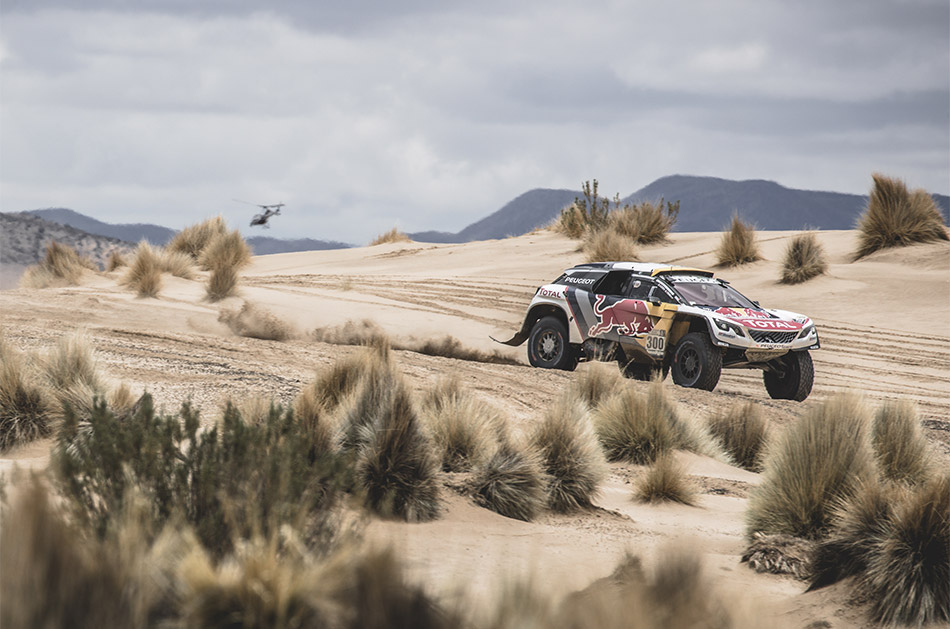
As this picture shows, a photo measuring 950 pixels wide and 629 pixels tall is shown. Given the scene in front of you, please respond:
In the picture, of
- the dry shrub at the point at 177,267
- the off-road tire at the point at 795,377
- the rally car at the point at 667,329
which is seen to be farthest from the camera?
the dry shrub at the point at 177,267

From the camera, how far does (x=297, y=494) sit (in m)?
4.46

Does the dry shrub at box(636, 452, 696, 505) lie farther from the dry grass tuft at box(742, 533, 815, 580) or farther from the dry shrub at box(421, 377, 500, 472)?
the dry grass tuft at box(742, 533, 815, 580)

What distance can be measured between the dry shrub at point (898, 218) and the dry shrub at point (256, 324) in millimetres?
14815

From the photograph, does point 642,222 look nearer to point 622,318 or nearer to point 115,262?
point 115,262

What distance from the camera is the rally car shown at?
13.6m

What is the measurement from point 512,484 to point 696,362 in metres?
7.02

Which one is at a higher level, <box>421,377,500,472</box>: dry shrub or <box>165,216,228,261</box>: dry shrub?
<box>165,216,228,261</box>: dry shrub

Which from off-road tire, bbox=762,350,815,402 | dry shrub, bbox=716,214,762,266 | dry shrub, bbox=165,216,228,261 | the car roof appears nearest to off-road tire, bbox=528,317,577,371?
the car roof

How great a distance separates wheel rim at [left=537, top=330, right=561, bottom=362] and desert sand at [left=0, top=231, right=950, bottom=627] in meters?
0.79

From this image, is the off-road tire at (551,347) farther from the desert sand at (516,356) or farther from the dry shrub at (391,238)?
the dry shrub at (391,238)

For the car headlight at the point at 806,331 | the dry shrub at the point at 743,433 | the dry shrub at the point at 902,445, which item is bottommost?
the dry shrub at the point at 743,433

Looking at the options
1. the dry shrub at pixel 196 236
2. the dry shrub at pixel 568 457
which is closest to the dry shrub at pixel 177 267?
the dry shrub at pixel 196 236

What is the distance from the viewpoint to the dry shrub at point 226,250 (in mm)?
26359

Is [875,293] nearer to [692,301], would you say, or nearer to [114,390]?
[692,301]
